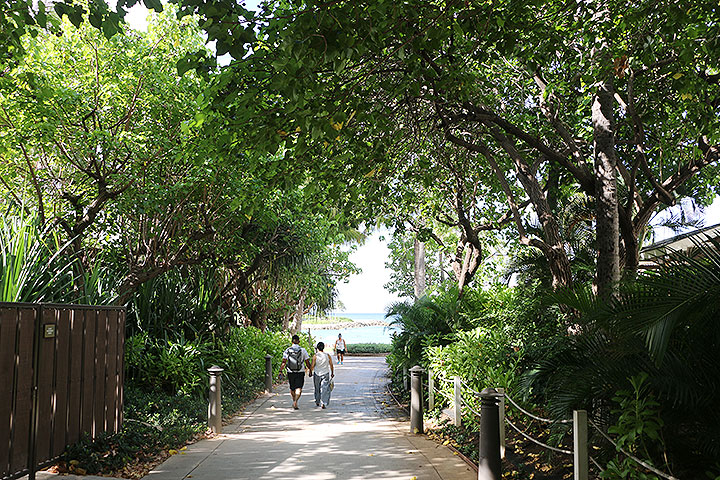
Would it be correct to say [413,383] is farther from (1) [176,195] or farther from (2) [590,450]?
(1) [176,195]

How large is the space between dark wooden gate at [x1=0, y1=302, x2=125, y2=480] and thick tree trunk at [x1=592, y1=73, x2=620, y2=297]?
22.1 feet

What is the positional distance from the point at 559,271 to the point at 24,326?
709 cm

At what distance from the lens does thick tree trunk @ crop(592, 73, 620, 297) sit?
8.48 m

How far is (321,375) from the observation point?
48.1 ft

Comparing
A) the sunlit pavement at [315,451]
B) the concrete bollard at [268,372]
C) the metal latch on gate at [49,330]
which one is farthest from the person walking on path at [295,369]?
the metal latch on gate at [49,330]

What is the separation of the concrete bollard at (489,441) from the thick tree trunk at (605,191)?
259 centimetres

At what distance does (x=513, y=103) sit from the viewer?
509 inches

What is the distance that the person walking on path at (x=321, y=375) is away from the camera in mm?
14578

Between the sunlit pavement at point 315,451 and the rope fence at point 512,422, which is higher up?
the rope fence at point 512,422

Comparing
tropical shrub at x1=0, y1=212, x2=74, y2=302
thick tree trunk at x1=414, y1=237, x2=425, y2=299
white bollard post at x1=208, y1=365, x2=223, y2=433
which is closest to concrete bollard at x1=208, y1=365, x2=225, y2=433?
white bollard post at x1=208, y1=365, x2=223, y2=433

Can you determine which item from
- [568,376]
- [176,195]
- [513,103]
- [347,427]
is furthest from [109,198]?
[568,376]

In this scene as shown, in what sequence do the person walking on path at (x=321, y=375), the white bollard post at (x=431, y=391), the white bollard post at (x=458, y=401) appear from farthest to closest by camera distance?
the person walking on path at (x=321, y=375)
the white bollard post at (x=431, y=391)
the white bollard post at (x=458, y=401)

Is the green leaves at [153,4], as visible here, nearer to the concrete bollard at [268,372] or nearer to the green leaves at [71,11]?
the green leaves at [71,11]

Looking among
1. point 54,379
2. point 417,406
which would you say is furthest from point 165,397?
point 54,379
